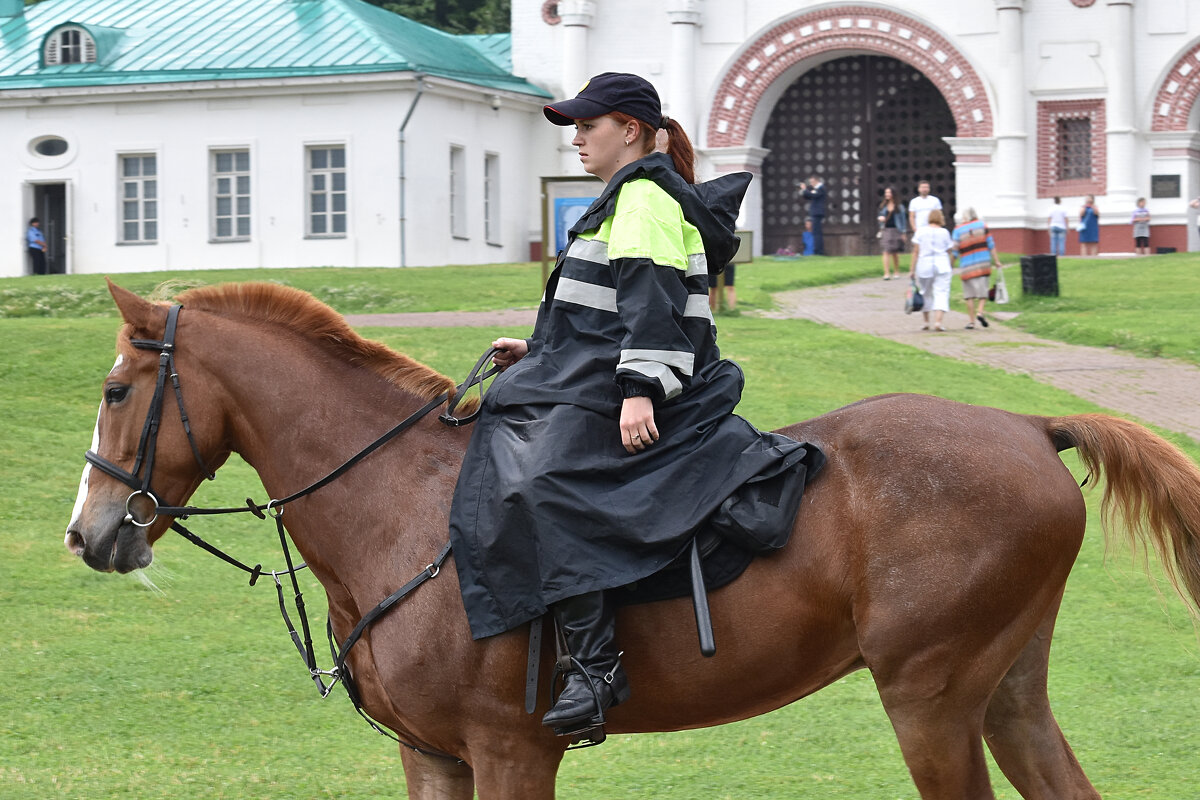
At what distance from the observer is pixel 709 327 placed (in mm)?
4742

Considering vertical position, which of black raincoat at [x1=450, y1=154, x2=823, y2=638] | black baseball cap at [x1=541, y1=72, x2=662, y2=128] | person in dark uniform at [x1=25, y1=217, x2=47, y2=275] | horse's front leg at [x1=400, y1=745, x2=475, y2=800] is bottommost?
→ horse's front leg at [x1=400, y1=745, x2=475, y2=800]

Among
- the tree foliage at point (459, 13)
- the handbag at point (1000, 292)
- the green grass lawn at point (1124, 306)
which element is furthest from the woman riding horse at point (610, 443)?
the tree foliage at point (459, 13)

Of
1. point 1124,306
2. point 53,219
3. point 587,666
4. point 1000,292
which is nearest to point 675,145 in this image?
point 587,666

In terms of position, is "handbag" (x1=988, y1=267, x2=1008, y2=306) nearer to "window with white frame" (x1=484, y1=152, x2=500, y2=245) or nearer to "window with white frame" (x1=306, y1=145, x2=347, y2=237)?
"window with white frame" (x1=484, y1=152, x2=500, y2=245)

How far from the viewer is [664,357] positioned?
14.5 feet

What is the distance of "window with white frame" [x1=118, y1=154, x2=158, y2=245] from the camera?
35.5 metres

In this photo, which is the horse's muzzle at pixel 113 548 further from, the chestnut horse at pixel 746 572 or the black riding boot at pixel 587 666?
the black riding boot at pixel 587 666

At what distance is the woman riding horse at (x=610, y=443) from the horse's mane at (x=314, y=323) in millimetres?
448

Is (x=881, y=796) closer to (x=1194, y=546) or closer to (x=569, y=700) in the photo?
(x=1194, y=546)

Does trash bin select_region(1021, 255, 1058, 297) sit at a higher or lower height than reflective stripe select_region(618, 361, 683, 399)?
higher

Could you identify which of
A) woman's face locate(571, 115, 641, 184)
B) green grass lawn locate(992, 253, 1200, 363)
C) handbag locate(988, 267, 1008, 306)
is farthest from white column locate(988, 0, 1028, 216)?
woman's face locate(571, 115, 641, 184)

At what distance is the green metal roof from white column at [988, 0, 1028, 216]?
1091cm

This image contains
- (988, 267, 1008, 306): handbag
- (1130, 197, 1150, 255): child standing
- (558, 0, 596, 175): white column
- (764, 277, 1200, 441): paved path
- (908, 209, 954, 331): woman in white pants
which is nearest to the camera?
(764, 277, 1200, 441): paved path

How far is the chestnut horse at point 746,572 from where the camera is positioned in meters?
4.52
